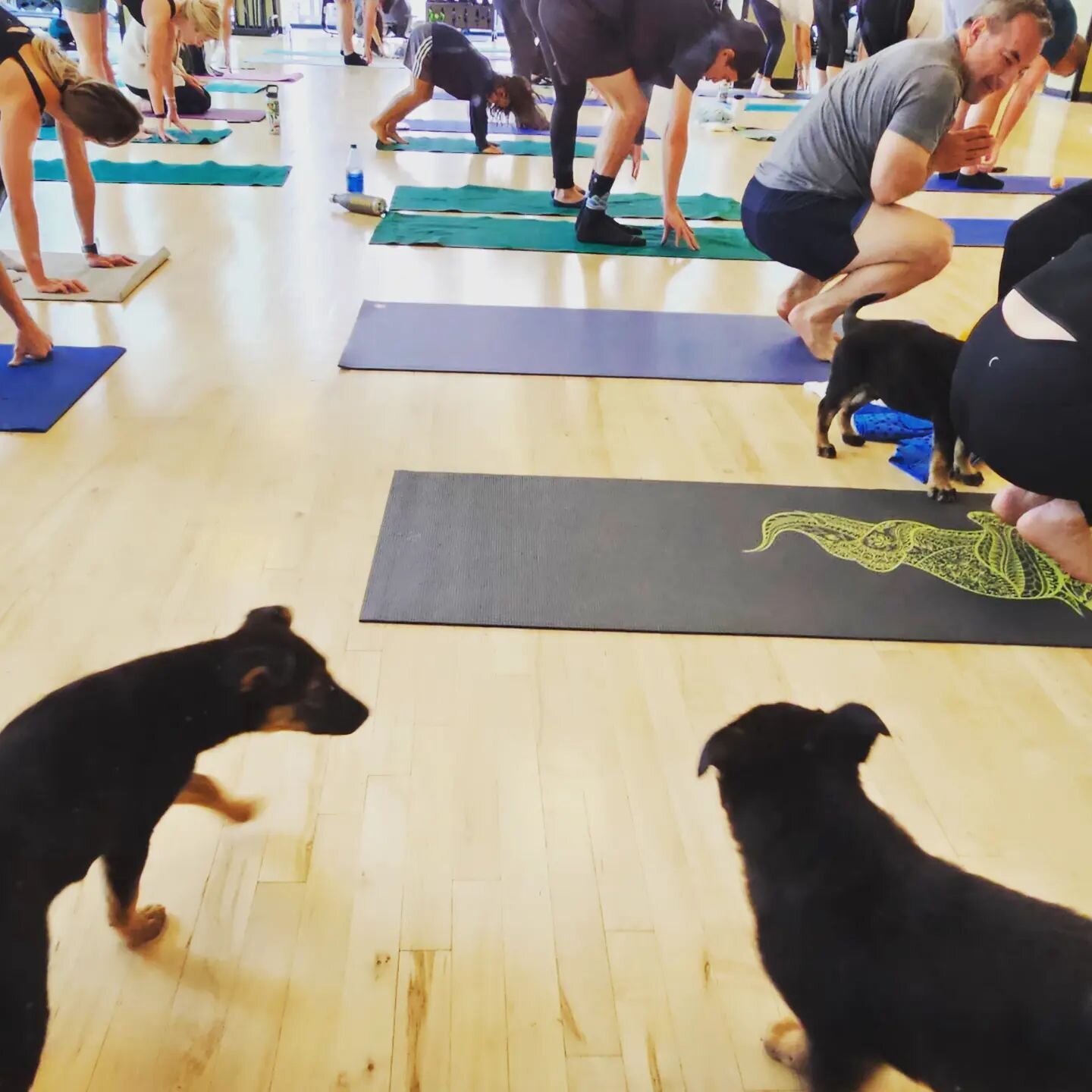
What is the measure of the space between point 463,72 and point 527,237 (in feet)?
7.75

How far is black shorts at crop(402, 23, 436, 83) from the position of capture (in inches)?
237

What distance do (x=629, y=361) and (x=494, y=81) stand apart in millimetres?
4135

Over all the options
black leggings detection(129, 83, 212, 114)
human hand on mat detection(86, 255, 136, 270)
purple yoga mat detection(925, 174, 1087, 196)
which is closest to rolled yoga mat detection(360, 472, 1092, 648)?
human hand on mat detection(86, 255, 136, 270)

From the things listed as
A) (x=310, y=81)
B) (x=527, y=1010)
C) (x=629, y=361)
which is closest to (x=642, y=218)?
(x=629, y=361)

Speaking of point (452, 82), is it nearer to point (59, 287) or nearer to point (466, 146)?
point (466, 146)

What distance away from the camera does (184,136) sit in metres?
6.32

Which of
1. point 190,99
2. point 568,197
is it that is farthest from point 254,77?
point 568,197

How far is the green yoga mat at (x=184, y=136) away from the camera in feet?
20.0

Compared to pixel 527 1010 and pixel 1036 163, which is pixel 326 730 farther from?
pixel 1036 163

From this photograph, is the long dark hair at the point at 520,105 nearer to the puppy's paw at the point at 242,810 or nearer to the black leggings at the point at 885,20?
the black leggings at the point at 885,20

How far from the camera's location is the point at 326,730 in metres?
1.31

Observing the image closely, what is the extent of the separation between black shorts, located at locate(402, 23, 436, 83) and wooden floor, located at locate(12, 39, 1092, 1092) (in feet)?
12.0

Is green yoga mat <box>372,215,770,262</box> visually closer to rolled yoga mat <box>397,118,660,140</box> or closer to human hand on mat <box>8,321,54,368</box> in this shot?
human hand on mat <box>8,321,54,368</box>

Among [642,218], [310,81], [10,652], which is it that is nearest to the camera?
[10,652]
